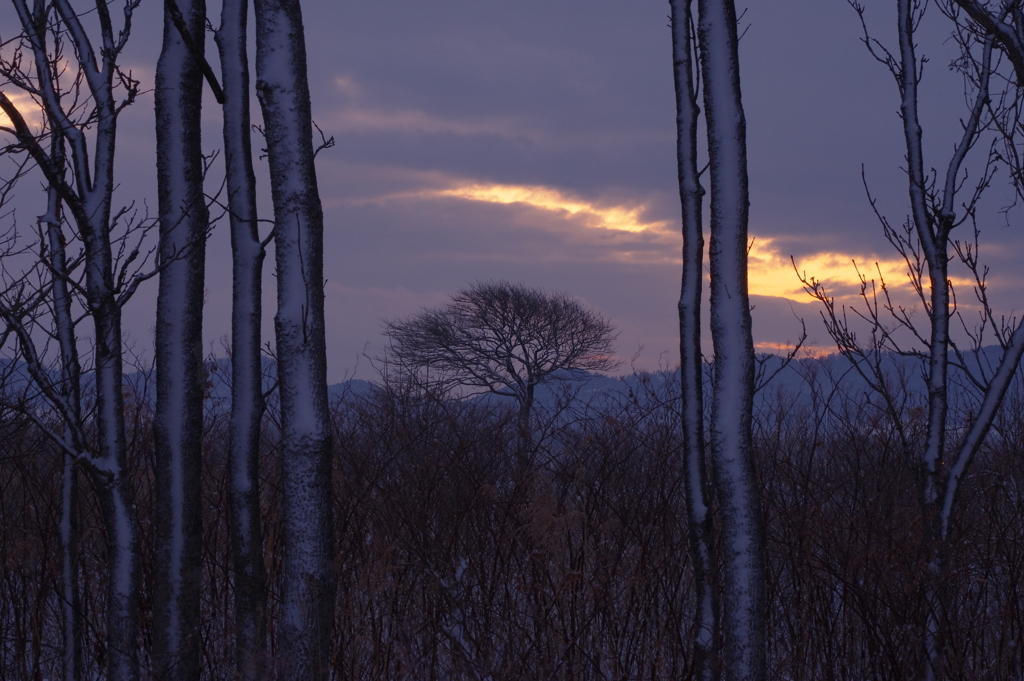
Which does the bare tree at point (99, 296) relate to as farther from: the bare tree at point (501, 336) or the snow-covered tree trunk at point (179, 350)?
the bare tree at point (501, 336)

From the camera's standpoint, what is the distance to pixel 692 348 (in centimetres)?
395

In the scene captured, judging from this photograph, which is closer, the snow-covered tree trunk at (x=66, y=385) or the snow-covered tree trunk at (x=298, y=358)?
the snow-covered tree trunk at (x=298, y=358)

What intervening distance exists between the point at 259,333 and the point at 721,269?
249 cm

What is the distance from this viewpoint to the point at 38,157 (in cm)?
379

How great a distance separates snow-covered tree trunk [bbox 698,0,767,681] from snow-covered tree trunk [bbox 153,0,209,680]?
261 centimetres

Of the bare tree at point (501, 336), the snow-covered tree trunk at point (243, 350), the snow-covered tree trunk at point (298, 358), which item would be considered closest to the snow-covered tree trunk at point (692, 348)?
the snow-covered tree trunk at point (298, 358)

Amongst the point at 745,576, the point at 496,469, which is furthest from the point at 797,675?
the point at 496,469

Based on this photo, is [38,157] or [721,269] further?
[38,157]

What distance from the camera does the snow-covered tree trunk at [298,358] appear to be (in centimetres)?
337

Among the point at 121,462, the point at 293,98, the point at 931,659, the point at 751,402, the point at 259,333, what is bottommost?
the point at 931,659

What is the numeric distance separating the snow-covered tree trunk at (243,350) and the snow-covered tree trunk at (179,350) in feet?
0.53

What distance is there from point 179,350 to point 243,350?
32 centimetres

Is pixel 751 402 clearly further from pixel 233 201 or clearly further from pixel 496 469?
pixel 496 469

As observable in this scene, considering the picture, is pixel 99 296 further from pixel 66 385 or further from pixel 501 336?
pixel 501 336
